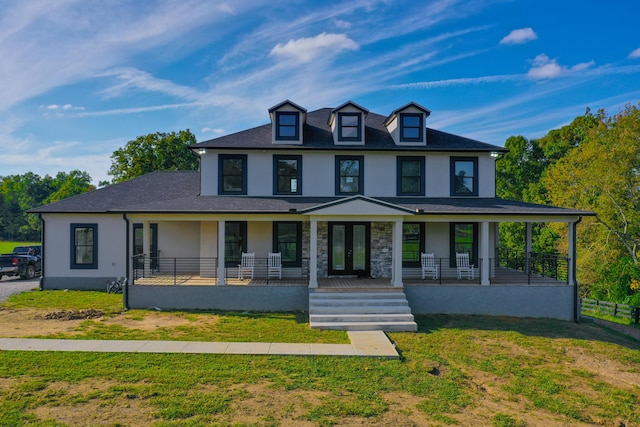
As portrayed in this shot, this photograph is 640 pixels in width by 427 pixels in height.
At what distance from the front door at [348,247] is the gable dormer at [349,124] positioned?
140 inches

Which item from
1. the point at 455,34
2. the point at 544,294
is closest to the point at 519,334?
the point at 544,294

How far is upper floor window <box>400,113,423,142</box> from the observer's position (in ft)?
52.6

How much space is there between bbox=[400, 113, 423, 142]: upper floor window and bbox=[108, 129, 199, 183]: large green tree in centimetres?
2554

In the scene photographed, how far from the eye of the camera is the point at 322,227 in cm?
1520

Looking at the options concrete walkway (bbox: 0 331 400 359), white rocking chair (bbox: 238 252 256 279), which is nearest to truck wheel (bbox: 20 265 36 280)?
concrete walkway (bbox: 0 331 400 359)

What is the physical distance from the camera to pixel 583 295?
2727cm

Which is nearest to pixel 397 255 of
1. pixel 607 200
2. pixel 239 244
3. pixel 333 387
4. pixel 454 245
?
pixel 454 245

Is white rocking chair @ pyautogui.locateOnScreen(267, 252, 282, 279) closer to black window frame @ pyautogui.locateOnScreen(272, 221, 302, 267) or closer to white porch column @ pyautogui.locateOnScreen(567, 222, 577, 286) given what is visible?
A: black window frame @ pyautogui.locateOnScreen(272, 221, 302, 267)

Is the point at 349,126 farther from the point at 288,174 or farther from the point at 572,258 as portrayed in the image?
the point at 572,258

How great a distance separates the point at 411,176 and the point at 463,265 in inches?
166

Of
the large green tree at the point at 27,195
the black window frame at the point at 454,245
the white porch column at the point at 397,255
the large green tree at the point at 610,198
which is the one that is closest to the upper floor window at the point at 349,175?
the white porch column at the point at 397,255

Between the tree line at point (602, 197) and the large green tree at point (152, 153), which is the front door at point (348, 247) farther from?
the large green tree at point (152, 153)

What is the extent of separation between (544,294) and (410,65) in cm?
1063

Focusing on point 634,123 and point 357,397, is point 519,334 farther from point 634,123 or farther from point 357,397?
point 634,123
